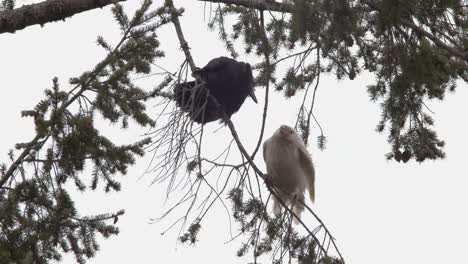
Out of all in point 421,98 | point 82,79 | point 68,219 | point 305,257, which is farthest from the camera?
point 421,98

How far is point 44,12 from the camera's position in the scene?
17.7 feet

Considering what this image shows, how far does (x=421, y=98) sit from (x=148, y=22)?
6.84ft

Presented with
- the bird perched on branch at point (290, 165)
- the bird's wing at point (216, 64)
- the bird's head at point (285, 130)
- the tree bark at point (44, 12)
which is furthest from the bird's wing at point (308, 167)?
the tree bark at point (44, 12)

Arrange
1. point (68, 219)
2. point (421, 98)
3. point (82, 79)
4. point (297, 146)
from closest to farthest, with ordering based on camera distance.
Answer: point (82, 79) < point (68, 219) < point (421, 98) < point (297, 146)

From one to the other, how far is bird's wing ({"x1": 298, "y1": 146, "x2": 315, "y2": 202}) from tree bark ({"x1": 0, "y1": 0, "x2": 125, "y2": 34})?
2.10 meters

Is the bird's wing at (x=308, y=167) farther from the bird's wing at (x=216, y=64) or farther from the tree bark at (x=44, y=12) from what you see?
the tree bark at (x=44, y=12)

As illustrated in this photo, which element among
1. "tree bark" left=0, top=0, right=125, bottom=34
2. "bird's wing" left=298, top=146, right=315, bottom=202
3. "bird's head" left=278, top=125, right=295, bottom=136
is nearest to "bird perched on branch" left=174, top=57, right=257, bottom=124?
"bird's head" left=278, top=125, right=295, bottom=136

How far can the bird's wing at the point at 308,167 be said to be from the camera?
6176 mm

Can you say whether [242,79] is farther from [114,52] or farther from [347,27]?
[347,27]

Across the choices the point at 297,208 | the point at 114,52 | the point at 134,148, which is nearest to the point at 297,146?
the point at 297,208

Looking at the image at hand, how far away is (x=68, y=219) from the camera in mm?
4906

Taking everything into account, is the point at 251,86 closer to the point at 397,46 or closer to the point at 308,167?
the point at 308,167

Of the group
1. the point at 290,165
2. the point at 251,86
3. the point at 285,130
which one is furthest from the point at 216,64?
the point at 290,165

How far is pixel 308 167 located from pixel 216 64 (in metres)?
1.24
